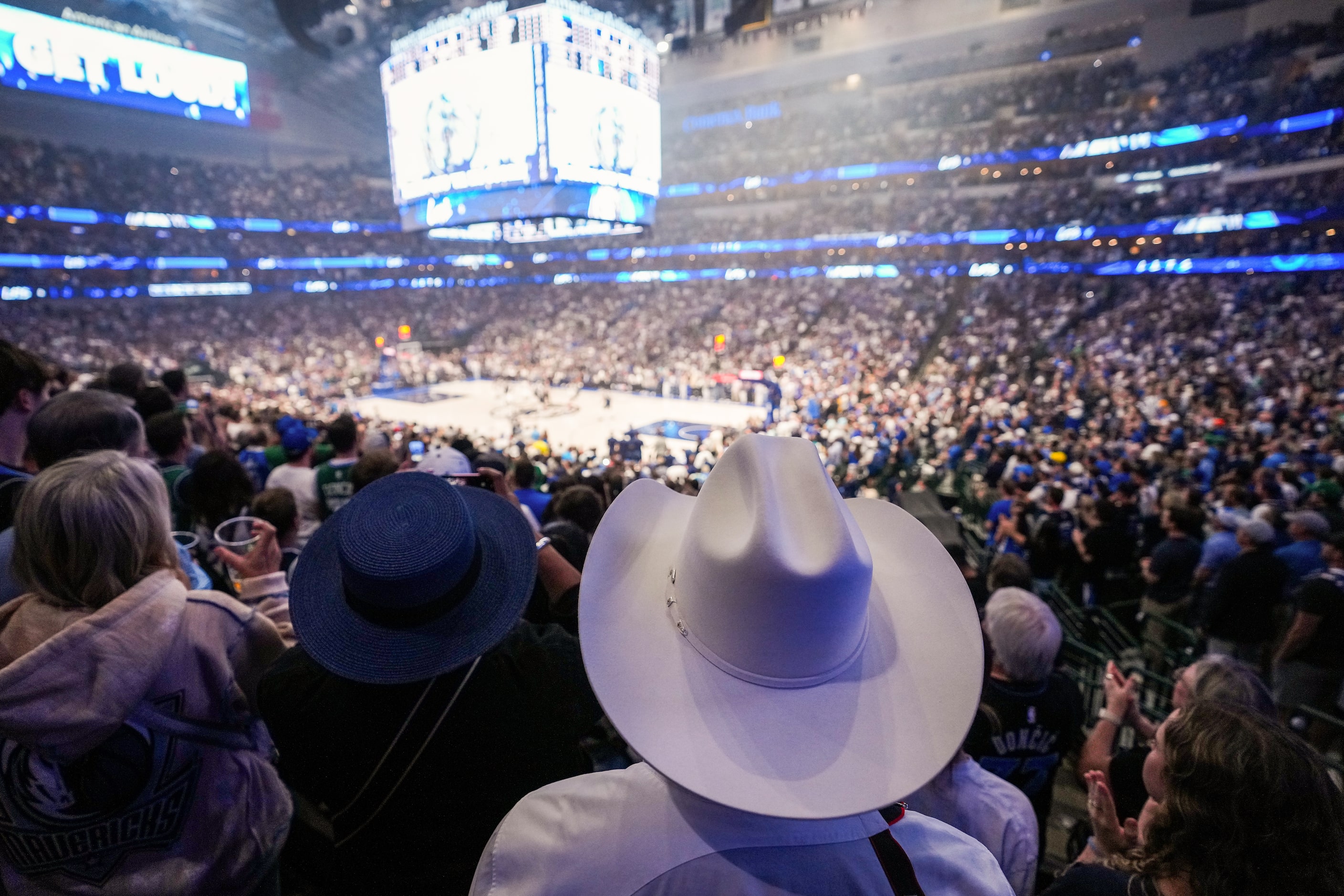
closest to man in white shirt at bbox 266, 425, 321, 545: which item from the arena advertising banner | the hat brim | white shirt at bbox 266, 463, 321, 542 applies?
white shirt at bbox 266, 463, 321, 542

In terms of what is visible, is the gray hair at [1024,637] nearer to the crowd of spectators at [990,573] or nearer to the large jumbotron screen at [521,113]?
the crowd of spectators at [990,573]

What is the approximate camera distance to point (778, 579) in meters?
0.99

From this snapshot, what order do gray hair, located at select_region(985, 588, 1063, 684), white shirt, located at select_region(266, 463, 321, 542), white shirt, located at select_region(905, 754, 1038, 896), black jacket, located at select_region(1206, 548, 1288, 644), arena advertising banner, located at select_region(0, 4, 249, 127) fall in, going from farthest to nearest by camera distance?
arena advertising banner, located at select_region(0, 4, 249, 127) → black jacket, located at select_region(1206, 548, 1288, 644) → white shirt, located at select_region(266, 463, 321, 542) → gray hair, located at select_region(985, 588, 1063, 684) → white shirt, located at select_region(905, 754, 1038, 896)

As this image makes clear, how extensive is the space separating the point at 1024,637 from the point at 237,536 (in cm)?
306

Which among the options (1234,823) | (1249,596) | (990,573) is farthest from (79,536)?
Answer: (1249,596)

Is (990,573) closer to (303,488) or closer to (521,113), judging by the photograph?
(303,488)

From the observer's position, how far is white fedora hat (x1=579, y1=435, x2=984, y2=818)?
3.12 ft

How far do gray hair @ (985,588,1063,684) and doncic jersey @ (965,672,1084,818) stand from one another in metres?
0.07

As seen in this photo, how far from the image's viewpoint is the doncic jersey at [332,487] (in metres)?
4.22

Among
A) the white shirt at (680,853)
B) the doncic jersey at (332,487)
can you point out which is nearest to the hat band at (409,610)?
the white shirt at (680,853)

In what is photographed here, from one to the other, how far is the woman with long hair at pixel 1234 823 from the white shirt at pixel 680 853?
66cm

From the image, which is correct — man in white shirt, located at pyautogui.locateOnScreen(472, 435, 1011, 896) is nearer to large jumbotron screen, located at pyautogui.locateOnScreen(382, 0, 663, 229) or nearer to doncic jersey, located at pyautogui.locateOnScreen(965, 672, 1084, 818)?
doncic jersey, located at pyautogui.locateOnScreen(965, 672, 1084, 818)

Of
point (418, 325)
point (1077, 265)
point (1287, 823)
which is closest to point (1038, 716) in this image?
point (1287, 823)

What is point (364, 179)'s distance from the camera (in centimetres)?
4150
